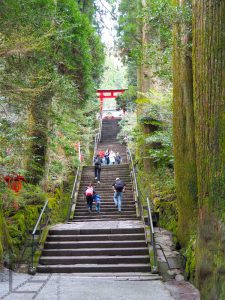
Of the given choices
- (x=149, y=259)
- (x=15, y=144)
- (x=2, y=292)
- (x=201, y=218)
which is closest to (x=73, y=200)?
(x=15, y=144)

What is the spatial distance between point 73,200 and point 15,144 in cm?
593

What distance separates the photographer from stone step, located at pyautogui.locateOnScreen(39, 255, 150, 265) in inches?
362

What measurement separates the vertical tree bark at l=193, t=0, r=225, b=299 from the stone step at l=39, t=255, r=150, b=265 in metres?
3.81

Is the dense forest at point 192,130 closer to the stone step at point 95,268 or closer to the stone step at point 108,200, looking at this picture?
the stone step at point 108,200

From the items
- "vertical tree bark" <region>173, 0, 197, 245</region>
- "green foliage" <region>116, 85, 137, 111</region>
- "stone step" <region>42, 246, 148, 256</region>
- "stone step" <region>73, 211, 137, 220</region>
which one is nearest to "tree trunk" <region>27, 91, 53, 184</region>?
"stone step" <region>73, 211, 137, 220</region>

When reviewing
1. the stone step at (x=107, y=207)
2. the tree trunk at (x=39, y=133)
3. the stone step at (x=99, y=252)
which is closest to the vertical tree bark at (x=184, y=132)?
the stone step at (x=99, y=252)

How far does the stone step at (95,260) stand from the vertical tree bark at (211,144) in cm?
381

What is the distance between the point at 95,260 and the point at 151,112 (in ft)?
25.6

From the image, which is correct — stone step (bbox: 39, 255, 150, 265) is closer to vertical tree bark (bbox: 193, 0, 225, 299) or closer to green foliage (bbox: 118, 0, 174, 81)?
vertical tree bark (bbox: 193, 0, 225, 299)

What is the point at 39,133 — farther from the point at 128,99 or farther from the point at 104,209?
the point at 128,99

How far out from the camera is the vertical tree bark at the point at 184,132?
8805 mm

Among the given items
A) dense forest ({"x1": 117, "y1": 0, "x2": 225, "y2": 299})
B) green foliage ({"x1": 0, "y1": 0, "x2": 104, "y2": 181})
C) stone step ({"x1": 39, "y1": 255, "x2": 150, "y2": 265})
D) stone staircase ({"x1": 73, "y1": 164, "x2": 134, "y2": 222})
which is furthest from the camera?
stone staircase ({"x1": 73, "y1": 164, "x2": 134, "y2": 222})

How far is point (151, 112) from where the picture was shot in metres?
15.5

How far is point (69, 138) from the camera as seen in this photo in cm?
1970
